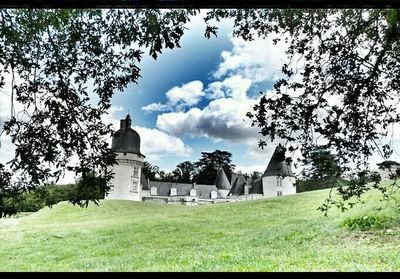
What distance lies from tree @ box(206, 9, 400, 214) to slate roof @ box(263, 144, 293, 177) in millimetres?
65

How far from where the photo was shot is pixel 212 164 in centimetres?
285

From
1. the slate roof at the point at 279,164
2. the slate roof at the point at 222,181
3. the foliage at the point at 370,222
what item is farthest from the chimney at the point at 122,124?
the foliage at the point at 370,222

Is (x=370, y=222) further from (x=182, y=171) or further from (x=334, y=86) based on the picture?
(x=182, y=171)

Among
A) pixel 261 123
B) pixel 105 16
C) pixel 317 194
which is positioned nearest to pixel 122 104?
pixel 105 16

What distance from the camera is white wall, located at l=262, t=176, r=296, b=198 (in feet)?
9.41

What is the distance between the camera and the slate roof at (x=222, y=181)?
284 centimetres

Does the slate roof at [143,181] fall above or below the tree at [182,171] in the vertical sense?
below

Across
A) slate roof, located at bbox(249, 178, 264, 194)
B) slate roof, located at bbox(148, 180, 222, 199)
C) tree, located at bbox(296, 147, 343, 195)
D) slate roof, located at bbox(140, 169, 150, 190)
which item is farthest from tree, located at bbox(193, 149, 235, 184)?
tree, located at bbox(296, 147, 343, 195)

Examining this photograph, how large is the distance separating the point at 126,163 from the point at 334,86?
1.50 metres

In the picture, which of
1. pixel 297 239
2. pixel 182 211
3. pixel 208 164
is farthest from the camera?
pixel 182 211

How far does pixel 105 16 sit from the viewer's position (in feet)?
8.05

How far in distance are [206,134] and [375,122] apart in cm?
117

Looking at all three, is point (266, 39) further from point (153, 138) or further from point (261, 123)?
point (153, 138)

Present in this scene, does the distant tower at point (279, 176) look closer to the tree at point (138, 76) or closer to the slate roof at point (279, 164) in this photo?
the slate roof at point (279, 164)
